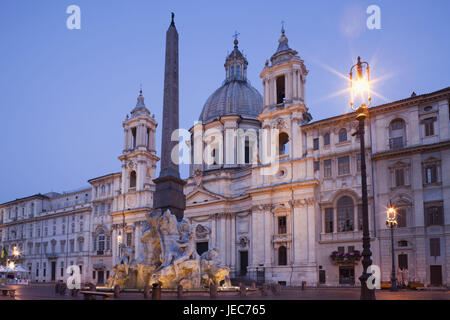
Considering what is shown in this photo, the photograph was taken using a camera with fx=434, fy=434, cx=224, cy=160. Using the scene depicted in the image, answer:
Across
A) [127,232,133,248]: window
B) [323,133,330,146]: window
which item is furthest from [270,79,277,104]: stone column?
[127,232,133,248]: window

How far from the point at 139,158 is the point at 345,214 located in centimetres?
3044

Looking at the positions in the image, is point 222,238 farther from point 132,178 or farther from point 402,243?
point 402,243

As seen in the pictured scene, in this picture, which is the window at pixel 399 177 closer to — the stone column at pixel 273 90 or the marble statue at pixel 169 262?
the stone column at pixel 273 90

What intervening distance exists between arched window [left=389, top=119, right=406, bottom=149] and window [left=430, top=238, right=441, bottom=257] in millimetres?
8177

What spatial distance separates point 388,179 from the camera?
36.8 meters

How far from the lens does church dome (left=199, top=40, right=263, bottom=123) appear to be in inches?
2320

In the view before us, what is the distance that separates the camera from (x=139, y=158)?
2315 inches

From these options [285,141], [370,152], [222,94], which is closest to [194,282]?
[370,152]

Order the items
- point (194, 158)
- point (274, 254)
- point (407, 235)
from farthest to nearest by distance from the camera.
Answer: point (194, 158)
point (274, 254)
point (407, 235)

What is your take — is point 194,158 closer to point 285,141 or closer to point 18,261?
point 285,141

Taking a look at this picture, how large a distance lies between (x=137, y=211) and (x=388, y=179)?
33.0 metres

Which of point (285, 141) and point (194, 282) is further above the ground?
point (285, 141)
